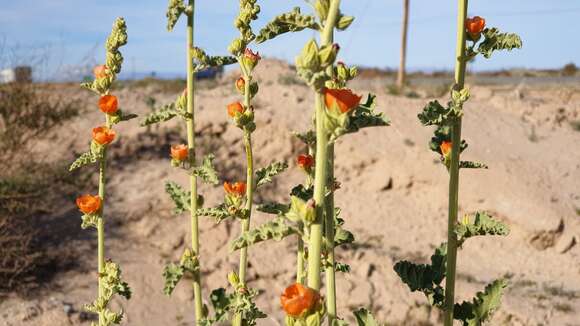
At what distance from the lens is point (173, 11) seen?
192cm

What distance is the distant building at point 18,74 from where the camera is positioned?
778 centimetres

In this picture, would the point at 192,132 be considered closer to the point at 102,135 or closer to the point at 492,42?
the point at 102,135

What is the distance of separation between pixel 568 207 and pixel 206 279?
A: 439 cm

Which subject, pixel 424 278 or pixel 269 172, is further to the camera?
pixel 269 172

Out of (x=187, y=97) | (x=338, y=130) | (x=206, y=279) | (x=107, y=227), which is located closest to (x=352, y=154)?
(x=206, y=279)

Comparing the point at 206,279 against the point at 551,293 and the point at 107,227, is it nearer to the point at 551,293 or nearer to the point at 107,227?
the point at 107,227

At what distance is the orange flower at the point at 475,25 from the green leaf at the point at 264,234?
888 mm

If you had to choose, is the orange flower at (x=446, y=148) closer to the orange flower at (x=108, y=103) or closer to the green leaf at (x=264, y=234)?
the green leaf at (x=264, y=234)

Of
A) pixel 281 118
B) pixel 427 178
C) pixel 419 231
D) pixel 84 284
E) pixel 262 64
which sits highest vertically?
pixel 262 64

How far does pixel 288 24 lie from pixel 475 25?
667 mm

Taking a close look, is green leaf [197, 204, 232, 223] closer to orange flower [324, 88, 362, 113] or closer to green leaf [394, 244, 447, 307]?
green leaf [394, 244, 447, 307]

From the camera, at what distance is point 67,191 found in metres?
7.29

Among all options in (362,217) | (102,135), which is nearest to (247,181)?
(102,135)

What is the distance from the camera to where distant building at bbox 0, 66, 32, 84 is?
7781 millimetres
